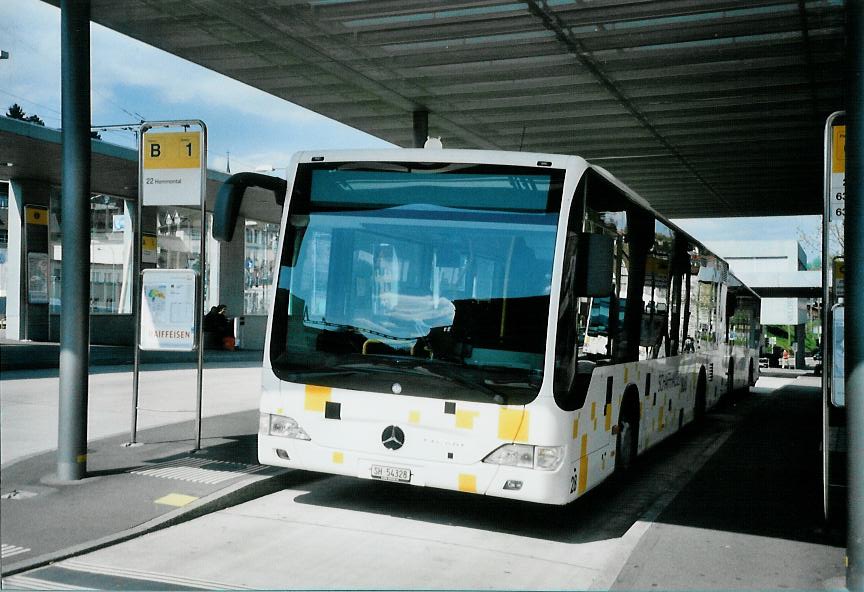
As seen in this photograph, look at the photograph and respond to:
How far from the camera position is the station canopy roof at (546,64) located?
10.3m

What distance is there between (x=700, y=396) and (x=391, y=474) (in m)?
8.57

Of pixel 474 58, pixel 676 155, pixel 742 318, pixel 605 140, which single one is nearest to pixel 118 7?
pixel 474 58

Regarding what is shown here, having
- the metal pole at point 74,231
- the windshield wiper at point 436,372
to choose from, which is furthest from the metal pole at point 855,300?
the metal pole at point 74,231

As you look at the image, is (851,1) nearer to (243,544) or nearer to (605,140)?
(243,544)

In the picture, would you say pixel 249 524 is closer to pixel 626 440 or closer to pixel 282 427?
pixel 282 427

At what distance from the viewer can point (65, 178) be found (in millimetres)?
7414

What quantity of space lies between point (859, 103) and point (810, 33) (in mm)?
6136

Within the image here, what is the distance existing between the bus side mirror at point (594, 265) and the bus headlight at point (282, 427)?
7.98 feet

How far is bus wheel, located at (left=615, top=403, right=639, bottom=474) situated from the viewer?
27.5ft

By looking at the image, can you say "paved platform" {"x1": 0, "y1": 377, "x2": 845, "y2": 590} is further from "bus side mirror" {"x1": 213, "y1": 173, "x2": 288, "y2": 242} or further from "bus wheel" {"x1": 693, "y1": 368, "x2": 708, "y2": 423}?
"bus wheel" {"x1": 693, "y1": 368, "x2": 708, "y2": 423}

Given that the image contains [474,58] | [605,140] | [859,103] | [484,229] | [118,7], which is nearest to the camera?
[859,103]

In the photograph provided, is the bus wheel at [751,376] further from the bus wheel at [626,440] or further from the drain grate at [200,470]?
the drain grate at [200,470]

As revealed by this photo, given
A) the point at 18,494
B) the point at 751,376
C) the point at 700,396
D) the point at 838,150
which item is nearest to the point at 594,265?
the point at 838,150

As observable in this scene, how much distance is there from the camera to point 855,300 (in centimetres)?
533
